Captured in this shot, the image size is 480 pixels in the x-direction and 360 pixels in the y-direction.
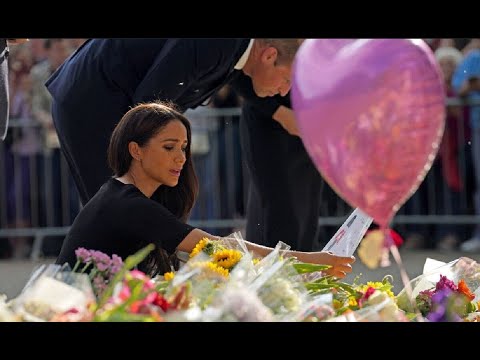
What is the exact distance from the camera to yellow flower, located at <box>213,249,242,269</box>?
353 cm

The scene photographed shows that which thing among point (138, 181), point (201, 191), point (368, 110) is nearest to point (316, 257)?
point (138, 181)

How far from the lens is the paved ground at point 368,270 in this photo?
7297 millimetres

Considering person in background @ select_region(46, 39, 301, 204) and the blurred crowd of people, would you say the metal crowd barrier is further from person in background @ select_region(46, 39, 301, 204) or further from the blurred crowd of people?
person in background @ select_region(46, 39, 301, 204)

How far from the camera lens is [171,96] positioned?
468cm

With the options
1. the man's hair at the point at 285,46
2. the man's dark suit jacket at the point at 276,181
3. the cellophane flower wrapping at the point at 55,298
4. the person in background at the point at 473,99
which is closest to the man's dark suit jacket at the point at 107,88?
the man's hair at the point at 285,46

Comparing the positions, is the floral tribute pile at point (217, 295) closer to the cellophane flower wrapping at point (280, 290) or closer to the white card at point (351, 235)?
the cellophane flower wrapping at point (280, 290)

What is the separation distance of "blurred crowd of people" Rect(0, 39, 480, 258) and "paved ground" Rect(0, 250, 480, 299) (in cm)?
22

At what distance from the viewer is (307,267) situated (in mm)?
3701

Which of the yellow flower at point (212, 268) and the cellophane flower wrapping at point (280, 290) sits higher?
the yellow flower at point (212, 268)

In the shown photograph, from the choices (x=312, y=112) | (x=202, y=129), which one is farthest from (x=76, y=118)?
(x=202, y=129)

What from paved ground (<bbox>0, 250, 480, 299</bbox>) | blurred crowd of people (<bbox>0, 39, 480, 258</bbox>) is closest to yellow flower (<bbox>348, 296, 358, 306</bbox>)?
paved ground (<bbox>0, 250, 480, 299</bbox>)

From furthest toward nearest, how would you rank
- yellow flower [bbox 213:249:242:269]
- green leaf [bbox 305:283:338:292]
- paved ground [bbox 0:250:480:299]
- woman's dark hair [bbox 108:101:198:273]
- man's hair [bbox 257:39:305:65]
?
paved ground [bbox 0:250:480:299], man's hair [bbox 257:39:305:65], woman's dark hair [bbox 108:101:198:273], green leaf [bbox 305:283:338:292], yellow flower [bbox 213:249:242:269]

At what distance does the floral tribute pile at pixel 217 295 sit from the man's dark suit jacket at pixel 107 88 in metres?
0.92
